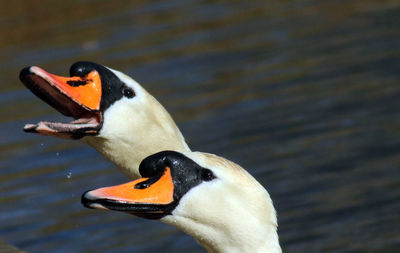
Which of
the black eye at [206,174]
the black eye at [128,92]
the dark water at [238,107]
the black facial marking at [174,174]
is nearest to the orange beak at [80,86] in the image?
the black eye at [128,92]

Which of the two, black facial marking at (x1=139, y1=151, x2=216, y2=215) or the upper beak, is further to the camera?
the upper beak

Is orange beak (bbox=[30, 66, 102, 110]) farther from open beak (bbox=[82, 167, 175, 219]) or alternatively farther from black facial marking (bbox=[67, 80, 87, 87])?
open beak (bbox=[82, 167, 175, 219])

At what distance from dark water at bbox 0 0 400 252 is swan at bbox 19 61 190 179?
2617 millimetres

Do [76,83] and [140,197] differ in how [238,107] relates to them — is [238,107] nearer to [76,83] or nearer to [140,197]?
[76,83]

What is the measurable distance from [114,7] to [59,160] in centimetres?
626

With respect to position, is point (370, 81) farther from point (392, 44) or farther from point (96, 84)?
point (96, 84)

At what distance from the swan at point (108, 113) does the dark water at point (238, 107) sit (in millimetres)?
2617

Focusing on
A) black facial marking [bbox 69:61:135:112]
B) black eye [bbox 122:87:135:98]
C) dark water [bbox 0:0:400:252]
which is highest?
black facial marking [bbox 69:61:135:112]

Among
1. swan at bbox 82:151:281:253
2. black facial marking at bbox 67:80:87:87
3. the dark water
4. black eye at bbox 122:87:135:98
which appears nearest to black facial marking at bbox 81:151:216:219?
swan at bbox 82:151:281:253

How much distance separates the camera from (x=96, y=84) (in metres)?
7.33

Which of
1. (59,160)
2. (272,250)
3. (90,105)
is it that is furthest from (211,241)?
(59,160)

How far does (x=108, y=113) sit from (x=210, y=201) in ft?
4.73

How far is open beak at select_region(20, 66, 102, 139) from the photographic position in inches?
278

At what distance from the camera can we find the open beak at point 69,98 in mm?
7062
